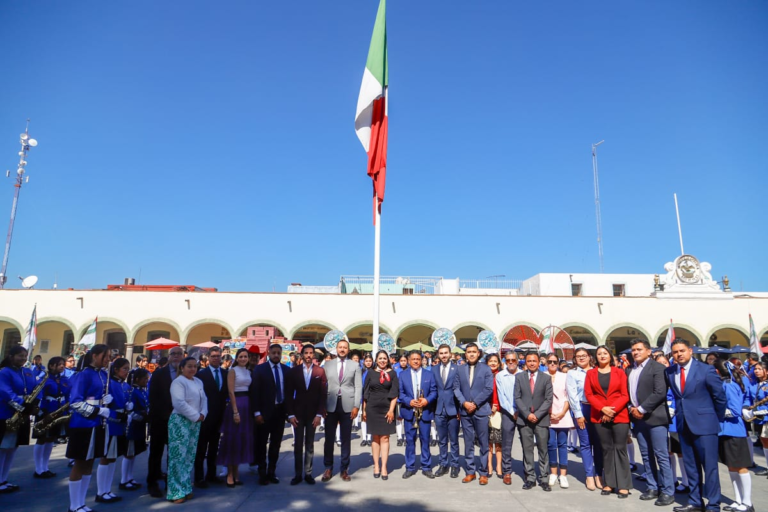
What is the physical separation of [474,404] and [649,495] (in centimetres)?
238

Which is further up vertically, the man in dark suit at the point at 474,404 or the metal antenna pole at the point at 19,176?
the metal antenna pole at the point at 19,176

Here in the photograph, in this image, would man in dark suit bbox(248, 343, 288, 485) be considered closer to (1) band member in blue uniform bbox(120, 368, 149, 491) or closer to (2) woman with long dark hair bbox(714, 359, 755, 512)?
(1) band member in blue uniform bbox(120, 368, 149, 491)

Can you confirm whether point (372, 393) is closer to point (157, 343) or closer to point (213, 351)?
point (213, 351)

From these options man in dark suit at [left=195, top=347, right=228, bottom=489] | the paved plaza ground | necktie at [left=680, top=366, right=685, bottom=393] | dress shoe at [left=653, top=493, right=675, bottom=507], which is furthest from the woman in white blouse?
necktie at [left=680, top=366, right=685, bottom=393]

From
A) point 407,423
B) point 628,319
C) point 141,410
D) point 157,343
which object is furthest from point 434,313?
point 141,410

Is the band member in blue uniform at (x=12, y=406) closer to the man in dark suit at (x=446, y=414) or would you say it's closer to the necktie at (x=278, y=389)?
the necktie at (x=278, y=389)

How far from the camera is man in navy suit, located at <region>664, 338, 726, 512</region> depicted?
5.26 meters

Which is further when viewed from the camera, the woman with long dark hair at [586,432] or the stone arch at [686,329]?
the stone arch at [686,329]

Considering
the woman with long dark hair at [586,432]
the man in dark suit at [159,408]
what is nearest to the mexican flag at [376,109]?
the woman with long dark hair at [586,432]

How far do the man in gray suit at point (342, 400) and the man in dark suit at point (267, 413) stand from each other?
0.68m

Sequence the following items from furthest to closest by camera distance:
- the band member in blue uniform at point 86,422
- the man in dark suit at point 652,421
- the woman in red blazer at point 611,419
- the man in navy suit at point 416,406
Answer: the man in navy suit at point 416,406 < the woman in red blazer at point 611,419 < the man in dark suit at point 652,421 < the band member in blue uniform at point 86,422

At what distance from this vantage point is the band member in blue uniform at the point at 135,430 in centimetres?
606

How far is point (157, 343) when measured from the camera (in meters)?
18.5

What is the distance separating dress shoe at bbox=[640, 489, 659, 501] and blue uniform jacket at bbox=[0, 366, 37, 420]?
7.97 metres
